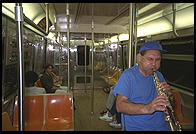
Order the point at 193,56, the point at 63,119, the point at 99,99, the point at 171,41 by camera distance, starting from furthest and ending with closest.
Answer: the point at 99,99 → the point at 171,41 → the point at 63,119 → the point at 193,56

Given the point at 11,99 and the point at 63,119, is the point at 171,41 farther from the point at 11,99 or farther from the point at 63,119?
the point at 11,99

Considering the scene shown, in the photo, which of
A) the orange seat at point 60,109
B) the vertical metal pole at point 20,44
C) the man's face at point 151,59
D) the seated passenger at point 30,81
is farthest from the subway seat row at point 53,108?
the vertical metal pole at point 20,44

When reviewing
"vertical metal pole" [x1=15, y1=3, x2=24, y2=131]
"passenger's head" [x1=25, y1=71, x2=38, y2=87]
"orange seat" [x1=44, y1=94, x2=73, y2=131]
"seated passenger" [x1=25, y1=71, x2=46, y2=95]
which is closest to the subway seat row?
"orange seat" [x1=44, y1=94, x2=73, y2=131]

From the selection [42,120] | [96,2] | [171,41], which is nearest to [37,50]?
[42,120]

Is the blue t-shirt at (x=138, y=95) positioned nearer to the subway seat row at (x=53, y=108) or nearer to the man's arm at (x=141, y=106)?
the man's arm at (x=141, y=106)

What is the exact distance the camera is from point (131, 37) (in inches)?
32.5

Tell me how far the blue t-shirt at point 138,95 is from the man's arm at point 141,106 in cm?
6

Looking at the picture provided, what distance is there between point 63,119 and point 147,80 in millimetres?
898

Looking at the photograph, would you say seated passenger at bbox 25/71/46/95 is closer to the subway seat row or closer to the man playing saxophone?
the subway seat row

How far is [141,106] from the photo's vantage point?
2.92ft

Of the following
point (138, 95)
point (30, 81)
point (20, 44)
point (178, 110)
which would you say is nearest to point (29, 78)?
point (30, 81)

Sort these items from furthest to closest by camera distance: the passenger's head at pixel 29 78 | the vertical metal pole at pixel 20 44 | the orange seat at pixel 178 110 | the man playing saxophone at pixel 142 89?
the orange seat at pixel 178 110 → the man playing saxophone at pixel 142 89 → the passenger's head at pixel 29 78 → the vertical metal pole at pixel 20 44

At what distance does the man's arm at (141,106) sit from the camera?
812 mm

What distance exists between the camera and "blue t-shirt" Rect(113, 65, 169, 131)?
3.35ft
